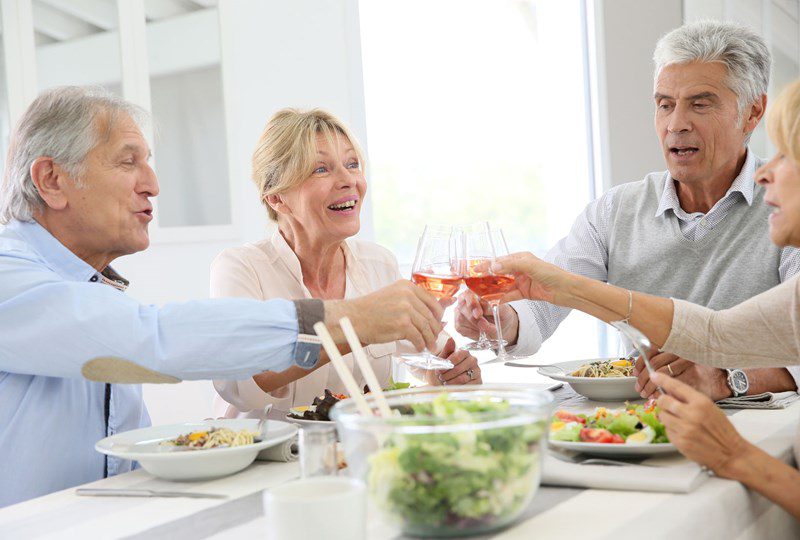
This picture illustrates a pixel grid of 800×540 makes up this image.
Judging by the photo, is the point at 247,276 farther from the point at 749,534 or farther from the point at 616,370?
the point at 749,534

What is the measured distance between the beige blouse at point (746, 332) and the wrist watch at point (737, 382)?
134 millimetres

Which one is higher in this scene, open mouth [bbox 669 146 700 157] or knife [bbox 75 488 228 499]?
open mouth [bbox 669 146 700 157]

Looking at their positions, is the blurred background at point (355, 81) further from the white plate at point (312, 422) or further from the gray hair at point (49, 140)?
the white plate at point (312, 422)

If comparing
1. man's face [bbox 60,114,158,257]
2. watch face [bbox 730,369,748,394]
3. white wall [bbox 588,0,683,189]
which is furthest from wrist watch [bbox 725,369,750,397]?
white wall [bbox 588,0,683,189]

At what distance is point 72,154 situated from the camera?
1970 millimetres

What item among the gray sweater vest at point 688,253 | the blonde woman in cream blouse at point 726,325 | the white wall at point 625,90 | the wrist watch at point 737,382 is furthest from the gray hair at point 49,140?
the white wall at point 625,90

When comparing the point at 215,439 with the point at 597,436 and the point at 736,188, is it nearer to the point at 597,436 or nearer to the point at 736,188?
the point at 597,436

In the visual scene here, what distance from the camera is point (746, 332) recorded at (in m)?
1.80

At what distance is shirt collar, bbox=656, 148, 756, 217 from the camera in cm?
268

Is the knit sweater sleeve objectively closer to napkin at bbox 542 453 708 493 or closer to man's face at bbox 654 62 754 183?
napkin at bbox 542 453 708 493

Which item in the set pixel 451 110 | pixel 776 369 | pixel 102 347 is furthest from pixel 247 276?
pixel 451 110

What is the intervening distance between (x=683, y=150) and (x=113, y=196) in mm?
1695

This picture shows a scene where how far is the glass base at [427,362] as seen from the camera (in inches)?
76.6

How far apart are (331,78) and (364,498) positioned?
12.8 feet
